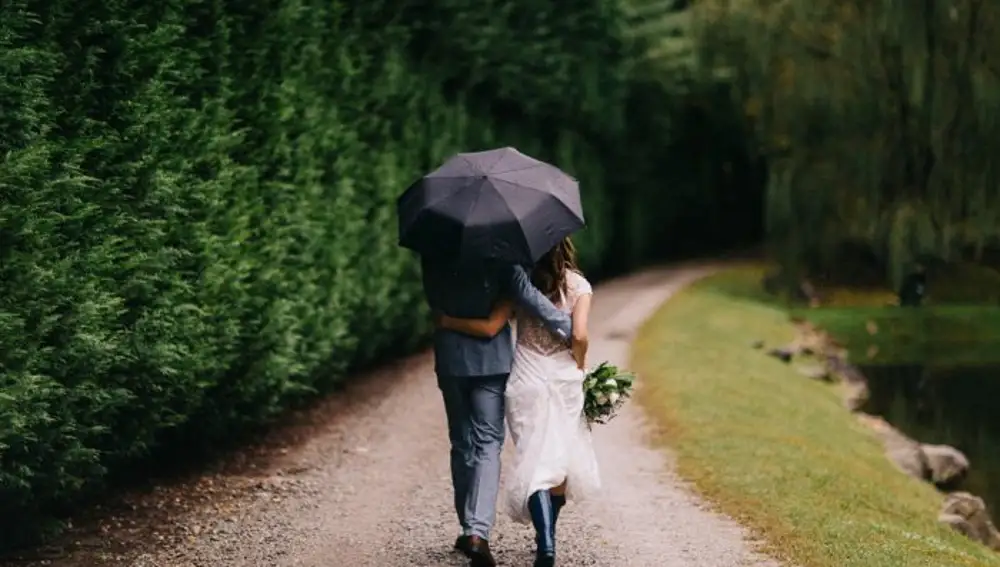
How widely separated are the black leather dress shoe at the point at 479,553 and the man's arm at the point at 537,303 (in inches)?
44.1

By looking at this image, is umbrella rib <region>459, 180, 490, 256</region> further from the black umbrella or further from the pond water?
the pond water

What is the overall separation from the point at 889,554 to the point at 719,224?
30252mm

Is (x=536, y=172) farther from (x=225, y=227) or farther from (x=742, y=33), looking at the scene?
(x=742, y=33)

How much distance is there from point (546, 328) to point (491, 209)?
691mm

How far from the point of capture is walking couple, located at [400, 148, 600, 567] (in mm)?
5945

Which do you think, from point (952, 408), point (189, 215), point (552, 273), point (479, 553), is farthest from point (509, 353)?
point (952, 408)

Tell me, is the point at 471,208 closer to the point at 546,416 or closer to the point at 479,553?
the point at 546,416

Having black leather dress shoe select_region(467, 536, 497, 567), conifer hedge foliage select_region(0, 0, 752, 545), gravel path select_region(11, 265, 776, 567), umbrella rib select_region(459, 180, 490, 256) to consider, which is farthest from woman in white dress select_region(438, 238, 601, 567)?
conifer hedge foliage select_region(0, 0, 752, 545)

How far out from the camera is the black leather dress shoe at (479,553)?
5.97 meters

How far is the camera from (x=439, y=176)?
20.3 ft

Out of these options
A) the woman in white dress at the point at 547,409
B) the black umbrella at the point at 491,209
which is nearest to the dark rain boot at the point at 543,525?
the woman in white dress at the point at 547,409

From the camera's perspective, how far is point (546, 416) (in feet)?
19.8

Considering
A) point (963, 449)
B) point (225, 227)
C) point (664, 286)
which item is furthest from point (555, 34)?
point (225, 227)

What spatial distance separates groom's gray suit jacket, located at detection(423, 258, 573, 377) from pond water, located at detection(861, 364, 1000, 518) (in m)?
8.14
